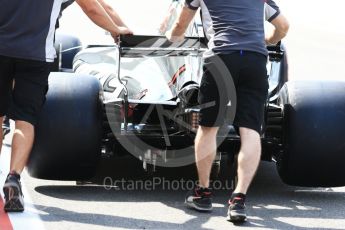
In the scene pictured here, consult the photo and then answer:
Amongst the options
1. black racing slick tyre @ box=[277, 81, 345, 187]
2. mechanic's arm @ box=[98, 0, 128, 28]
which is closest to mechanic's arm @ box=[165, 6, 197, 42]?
mechanic's arm @ box=[98, 0, 128, 28]

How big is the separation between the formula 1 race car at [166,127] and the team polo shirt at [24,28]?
2.26ft

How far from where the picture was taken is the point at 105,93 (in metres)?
A: 7.71

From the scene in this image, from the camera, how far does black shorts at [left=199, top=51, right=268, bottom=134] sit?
6.39m

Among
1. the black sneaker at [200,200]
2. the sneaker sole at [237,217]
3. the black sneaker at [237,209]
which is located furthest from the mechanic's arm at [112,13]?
the sneaker sole at [237,217]

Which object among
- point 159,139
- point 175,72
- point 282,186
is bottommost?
point 282,186

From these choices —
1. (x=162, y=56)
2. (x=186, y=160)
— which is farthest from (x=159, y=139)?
(x=162, y=56)

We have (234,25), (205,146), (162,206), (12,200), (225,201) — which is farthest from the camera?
(225,201)

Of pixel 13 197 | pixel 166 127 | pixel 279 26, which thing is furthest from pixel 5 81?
pixel 279 26

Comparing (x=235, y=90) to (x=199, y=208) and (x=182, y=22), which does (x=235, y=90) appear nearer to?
(x=182, y=22)

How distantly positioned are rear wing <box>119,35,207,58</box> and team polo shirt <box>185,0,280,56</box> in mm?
1061

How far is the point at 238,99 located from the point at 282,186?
156 cm

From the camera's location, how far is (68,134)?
22.5 feet

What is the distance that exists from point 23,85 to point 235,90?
148 centimetres

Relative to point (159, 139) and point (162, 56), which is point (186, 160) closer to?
point (159, 139)
